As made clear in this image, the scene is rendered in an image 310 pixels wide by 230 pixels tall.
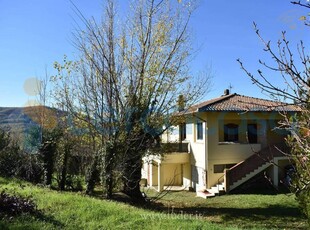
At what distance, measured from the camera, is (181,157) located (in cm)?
2591

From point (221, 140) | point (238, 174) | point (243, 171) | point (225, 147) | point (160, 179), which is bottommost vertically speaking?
point (160, 179)

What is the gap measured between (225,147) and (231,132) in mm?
1569

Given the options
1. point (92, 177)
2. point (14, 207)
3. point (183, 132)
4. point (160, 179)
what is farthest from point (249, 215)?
point (183, 132)

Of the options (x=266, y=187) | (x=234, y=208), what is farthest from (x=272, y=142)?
(x=234, y=208)

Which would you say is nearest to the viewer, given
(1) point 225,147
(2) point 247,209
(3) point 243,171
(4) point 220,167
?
(2) point 247,209

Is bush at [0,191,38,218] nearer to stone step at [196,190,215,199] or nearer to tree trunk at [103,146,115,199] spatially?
tree trunk at [103,146,115,199]

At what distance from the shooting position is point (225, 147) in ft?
77.6

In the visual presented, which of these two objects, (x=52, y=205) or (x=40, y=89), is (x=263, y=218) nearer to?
(x=52, y=205)

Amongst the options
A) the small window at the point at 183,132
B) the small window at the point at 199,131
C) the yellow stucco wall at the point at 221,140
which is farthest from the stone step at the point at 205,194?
the small window at the point at 183,132

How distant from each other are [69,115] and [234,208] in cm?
1035

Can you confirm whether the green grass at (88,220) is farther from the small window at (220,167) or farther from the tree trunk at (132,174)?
the small window at (220,167)

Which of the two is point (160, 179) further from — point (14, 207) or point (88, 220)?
point (14, 207)

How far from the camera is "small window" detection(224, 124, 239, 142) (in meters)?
24.4

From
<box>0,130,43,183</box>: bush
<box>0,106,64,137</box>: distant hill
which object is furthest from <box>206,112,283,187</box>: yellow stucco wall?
<box>0,130,43,183</box>: bush
